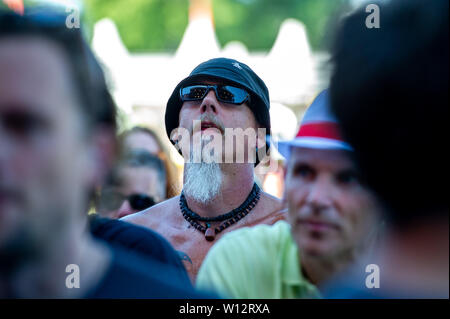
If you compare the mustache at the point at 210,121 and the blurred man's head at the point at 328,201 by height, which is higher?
the mustache at the point at 210,121

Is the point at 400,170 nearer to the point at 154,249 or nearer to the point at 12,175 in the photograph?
the point at 12,175

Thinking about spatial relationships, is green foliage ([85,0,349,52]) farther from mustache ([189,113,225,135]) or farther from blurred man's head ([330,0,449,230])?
blurred man's head ([330,0,449,230])

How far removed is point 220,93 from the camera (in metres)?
3.46

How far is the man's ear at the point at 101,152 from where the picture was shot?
1.50 m

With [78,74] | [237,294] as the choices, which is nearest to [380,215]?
[237,294]

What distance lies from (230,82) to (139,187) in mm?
1271

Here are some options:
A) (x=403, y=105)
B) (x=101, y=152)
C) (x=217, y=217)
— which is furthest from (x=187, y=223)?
(x=403, y=105)

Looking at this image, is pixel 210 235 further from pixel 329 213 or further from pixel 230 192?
pixel 329 213

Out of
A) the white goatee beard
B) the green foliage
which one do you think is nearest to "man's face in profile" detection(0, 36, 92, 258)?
the white goatee beard

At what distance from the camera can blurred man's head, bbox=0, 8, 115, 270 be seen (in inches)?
52.2

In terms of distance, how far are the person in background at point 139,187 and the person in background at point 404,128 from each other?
243cm

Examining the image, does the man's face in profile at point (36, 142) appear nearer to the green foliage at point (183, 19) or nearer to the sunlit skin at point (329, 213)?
the sunlit skin at point (329, 213)

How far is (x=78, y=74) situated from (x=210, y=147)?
2080mm

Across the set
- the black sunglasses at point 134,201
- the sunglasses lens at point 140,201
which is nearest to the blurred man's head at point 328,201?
the black sunglasses at point 134,201
